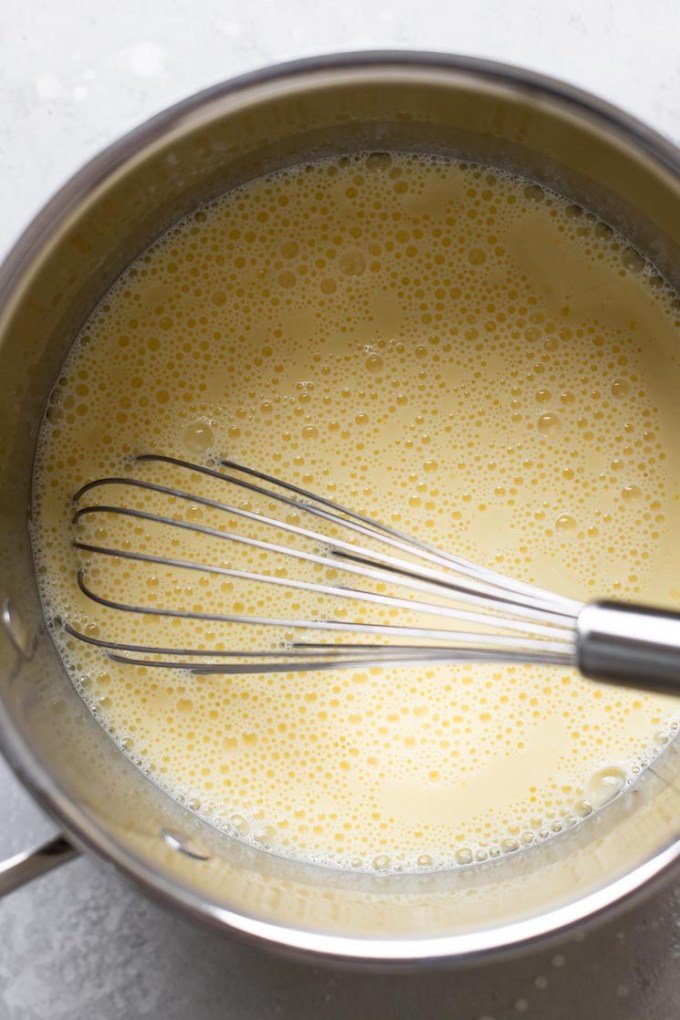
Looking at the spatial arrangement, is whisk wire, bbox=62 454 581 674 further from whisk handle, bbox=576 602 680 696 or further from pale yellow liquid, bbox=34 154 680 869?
whisk handle, bbox=576 602 680 696

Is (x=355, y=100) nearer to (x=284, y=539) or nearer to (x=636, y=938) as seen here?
(x=284, y=539)

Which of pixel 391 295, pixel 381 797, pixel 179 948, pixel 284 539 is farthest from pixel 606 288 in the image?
pixel 179 948

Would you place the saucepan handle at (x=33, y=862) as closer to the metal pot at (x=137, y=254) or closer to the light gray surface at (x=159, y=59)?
the metal pot at (x=137, y=254)

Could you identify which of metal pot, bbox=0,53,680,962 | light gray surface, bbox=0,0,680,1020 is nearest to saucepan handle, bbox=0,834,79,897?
metal pot, bbox=0,53,680,962

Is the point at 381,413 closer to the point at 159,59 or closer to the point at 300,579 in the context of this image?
the point at 300,579

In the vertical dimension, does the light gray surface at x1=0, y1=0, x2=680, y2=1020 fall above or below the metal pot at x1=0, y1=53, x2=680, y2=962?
above

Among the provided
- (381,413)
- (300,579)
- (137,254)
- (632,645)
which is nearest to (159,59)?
(137,254)

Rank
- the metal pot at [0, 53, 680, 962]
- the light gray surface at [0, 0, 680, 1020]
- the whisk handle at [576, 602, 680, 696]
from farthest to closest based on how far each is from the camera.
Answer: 1. the light gray surface at [0, 0, 680, 1020]
2. the metal pot at [0, 53, 680, 962]
3. the whisk handle at [576, 602, 680, 696]

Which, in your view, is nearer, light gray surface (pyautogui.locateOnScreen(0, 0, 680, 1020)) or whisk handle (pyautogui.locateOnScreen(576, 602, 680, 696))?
whisk handle (pyautogui.locateOnScreen(576, 602, 680, 696))

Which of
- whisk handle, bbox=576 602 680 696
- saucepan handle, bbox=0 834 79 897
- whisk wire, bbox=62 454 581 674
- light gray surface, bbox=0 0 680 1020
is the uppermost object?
light gray surface, bbox=0 0 680 1020
